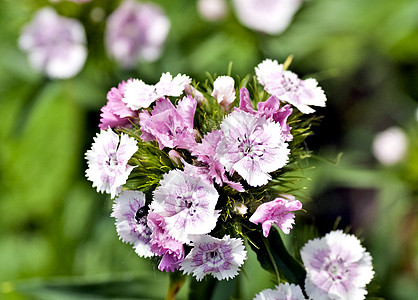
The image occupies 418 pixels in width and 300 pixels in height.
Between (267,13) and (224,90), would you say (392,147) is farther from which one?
(224,90)

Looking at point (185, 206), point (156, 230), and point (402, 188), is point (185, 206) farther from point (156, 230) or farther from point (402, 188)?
point (402, 188)

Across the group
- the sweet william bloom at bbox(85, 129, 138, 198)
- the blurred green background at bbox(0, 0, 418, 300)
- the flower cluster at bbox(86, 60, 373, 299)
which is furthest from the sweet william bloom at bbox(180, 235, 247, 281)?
the blurred green background at bbox(0, 0, 418, 300)

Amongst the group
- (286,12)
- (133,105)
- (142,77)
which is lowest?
(142,77)

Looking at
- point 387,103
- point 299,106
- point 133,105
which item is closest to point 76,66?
point 133,105

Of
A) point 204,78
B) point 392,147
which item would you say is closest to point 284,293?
point 204,78

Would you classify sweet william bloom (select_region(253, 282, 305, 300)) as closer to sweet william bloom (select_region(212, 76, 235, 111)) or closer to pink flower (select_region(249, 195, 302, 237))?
pink flower (select_region(249, 195, 302, 237))

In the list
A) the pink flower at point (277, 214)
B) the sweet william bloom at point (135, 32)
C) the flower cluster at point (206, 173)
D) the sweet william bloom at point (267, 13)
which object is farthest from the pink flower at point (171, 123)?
the sweet william bloom at point (267, 13)

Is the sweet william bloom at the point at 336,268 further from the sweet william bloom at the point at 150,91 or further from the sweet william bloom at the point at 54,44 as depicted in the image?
the sweet william bloom at the point at 54,44
